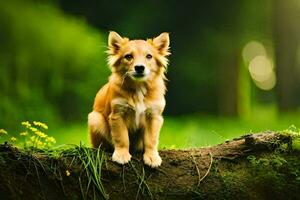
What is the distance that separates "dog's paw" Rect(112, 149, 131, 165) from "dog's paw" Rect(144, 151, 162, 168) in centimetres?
14

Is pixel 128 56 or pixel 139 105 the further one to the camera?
pixel 128 56

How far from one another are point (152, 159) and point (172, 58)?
1062 cm

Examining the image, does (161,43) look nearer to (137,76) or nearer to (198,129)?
(137,76)

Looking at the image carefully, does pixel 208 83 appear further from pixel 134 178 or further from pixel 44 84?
pixel 134 178

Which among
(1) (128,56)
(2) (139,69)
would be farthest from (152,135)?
(1) (128,56)

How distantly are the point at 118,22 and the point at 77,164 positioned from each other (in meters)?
10.1

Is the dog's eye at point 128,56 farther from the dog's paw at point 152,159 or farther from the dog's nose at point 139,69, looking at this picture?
the dog's paw at point 152,159

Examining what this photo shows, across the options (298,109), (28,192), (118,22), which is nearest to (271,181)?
(28,192)

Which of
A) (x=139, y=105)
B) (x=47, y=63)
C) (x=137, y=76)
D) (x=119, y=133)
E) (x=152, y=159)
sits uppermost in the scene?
(x=47, y=63)

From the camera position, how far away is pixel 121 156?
537 centimetres

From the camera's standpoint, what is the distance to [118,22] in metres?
15.1

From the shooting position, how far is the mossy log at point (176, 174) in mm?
5039

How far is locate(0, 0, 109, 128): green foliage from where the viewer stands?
1227cm

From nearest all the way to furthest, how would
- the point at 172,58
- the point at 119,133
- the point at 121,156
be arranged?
the point at 121,156 → the point at 119,133 → the point at 172,58
